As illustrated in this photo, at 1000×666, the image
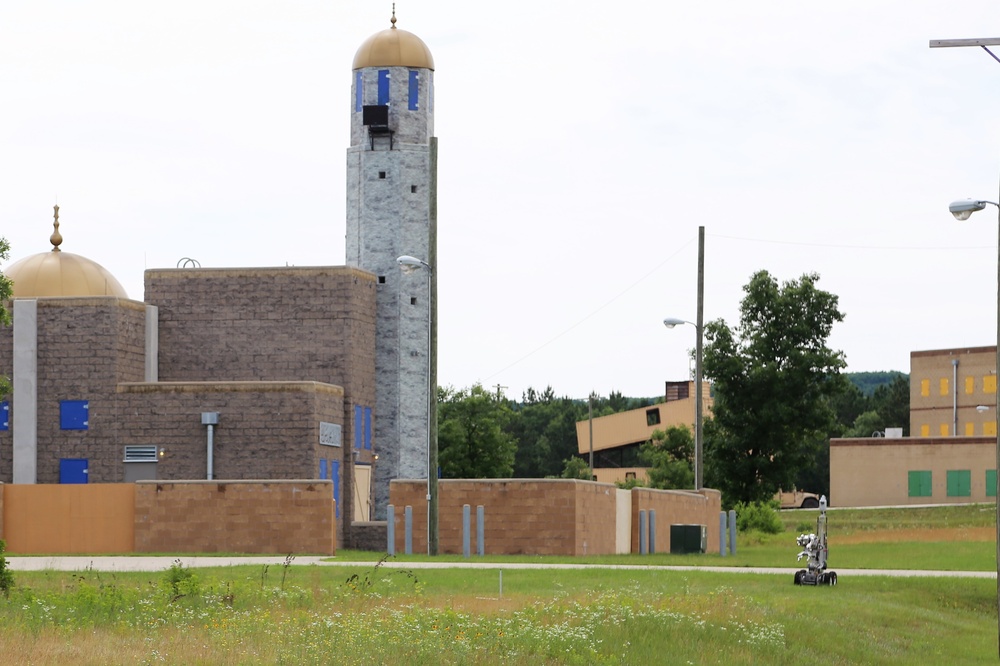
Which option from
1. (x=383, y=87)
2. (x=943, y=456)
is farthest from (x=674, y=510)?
(x=943, y=456)

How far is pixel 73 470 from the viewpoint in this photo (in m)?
49.2

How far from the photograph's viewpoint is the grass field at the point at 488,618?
18.6 meters

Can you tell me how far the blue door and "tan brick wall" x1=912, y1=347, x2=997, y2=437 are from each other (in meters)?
57.0

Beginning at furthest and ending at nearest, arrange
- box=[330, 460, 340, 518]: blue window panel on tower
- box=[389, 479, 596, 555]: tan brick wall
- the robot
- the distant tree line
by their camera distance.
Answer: the distant tree line < box=[330, 460, 340, 518]: blue window panel on tower < box=[389, 479, 596, 555]: tan brick wall < the robot

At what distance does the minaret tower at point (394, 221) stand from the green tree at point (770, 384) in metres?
13.0

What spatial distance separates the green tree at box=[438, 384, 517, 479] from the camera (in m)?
73.9

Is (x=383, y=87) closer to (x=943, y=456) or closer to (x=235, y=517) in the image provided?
(x=235, y=517)

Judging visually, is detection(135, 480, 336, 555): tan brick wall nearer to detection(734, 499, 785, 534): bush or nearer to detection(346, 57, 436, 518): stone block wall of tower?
detection(346, 57, 436, 518): stone block wall of tower

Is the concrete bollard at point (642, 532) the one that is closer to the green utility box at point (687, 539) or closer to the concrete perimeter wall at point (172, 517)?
the green utility box at point (687, 539)

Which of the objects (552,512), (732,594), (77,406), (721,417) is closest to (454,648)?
(732,594)

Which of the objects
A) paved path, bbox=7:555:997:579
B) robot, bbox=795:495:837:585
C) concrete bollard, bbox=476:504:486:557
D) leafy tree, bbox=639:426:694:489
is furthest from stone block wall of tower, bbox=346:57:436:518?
leafy tree, bbox=639:426:694:489

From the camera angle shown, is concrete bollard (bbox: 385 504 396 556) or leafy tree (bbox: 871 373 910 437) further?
leafy tree (bbox: 871 373 910 437)

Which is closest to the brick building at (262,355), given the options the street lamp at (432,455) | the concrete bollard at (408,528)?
the street lamp at (432,455)

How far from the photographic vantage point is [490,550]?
39375mm
